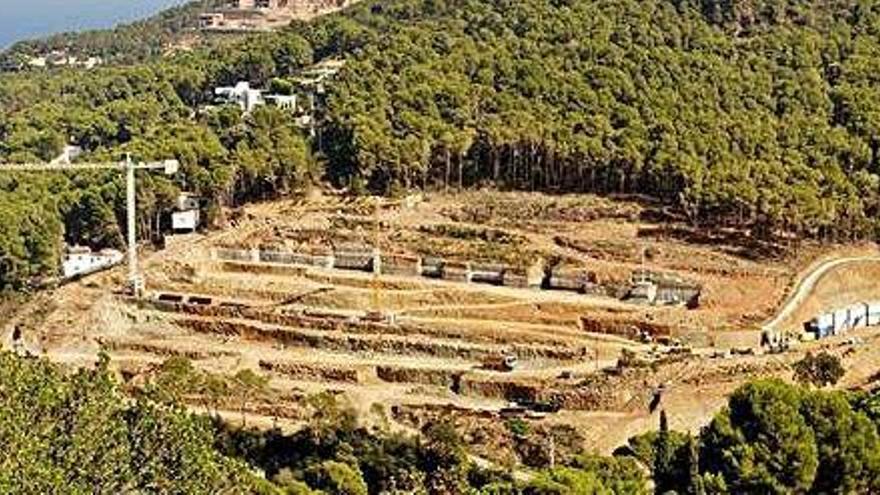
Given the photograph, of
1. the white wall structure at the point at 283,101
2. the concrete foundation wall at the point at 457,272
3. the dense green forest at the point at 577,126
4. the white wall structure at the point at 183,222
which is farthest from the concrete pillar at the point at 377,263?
the white wall structure at the point at 283,101

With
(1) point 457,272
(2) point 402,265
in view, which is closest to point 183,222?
(2) point 402,265

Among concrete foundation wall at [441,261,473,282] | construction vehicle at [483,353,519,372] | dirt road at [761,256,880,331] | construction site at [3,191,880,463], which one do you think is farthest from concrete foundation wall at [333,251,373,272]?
dirt road at [761,256,880,331]

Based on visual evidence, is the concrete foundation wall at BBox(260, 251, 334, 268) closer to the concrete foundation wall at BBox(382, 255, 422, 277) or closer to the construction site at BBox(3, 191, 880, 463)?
the construction site at BBox(3, 191, 880, 463)

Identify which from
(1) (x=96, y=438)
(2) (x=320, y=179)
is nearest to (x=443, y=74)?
(2) (x=320, y=179)

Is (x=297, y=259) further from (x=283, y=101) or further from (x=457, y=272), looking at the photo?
(x=283, y=101)

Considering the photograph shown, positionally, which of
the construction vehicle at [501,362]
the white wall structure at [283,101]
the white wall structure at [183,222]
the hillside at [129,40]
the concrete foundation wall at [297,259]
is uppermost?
the hillside at [129,40]

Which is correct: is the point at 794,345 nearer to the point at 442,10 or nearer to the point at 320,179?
the point at 320,179

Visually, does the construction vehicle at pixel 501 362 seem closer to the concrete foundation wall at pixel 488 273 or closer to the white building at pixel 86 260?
the concrete foundation wall at pixel 488 273
